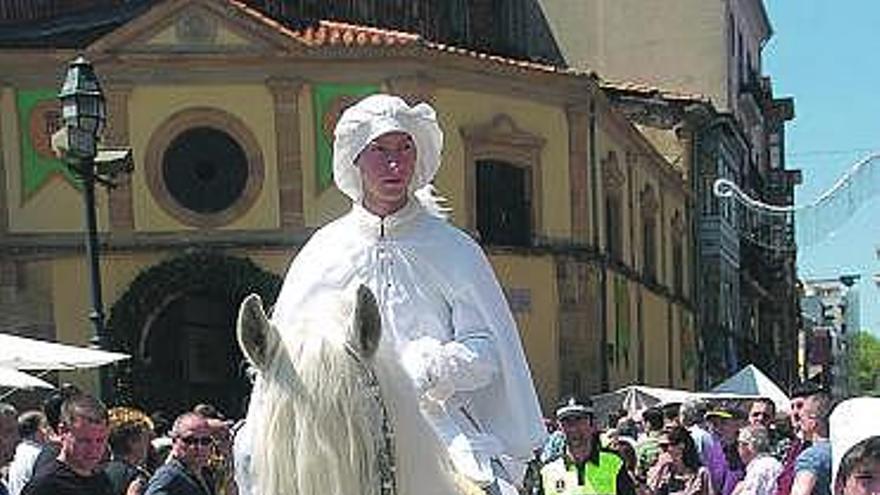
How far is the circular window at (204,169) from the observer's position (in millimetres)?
25469

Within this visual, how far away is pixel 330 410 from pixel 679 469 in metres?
8.31

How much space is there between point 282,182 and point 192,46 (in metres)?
2.45

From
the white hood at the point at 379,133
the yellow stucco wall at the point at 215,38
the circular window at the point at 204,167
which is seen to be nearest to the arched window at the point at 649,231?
the circular window at the point at 204,167

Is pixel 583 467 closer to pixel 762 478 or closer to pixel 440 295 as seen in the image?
pixel 762 478

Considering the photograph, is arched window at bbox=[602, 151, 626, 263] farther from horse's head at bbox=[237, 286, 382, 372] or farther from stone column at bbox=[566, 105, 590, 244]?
horse's head at bbox=[237, 286, 382, 372]

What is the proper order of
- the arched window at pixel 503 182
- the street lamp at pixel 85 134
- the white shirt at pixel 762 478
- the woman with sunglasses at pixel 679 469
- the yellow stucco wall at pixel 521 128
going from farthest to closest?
the arched window at pixel 503 182 < the yellow stucco wall at pixel 521 128 < the street lamp at pixel 85 134 < the woman with sunglasses at pixel 679 469 < the white shirt at pixel 762 478

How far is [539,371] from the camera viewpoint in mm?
28125

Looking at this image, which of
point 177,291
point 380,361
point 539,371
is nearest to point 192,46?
point 177,291

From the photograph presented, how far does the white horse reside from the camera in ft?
12.3

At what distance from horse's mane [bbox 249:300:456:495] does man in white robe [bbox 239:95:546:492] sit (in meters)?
0.45

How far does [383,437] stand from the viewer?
151 inches

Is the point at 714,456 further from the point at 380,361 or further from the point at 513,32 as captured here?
the point at 513,32

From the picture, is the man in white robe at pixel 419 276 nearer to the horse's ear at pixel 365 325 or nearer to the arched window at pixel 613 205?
the horse's ear at pixel 365 325

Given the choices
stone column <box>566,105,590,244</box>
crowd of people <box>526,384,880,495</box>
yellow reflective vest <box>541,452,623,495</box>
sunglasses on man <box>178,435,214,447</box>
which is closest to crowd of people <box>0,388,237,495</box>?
sunglasses on man <box>178,435,214,447</box>
